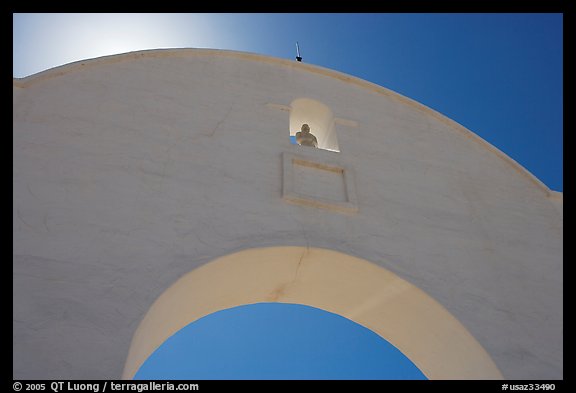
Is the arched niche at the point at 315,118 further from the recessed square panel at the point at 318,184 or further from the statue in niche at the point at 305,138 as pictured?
the recessed square panel at the point at 318,184

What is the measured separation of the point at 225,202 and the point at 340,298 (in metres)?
1.30

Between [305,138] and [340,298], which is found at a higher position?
[305,138]

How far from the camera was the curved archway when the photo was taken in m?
4.82

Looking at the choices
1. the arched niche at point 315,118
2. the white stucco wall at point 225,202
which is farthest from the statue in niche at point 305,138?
the white stucco wall at point 225,202

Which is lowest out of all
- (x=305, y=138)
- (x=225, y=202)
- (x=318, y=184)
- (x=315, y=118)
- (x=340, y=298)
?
(x=340, y=298)

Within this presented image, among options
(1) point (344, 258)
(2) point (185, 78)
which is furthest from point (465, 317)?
(2) point (185, 78)

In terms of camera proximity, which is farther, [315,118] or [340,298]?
[315,118]

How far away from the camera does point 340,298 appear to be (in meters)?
5.54

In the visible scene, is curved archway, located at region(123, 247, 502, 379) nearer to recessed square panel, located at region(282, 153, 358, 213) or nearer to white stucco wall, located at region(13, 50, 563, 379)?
white stucco wall, located at region(13, 50, 563, 379)

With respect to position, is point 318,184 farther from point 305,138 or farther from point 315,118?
point 315,118

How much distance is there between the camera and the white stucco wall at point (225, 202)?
4137 mm

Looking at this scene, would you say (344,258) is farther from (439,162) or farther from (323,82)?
(323,82)

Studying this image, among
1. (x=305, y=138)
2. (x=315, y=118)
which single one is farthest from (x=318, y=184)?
(x=315, y=118)

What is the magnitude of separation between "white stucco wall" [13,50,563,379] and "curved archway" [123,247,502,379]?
0.32 feet
